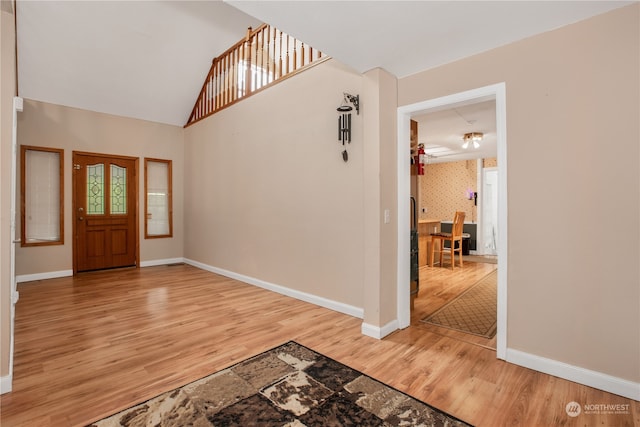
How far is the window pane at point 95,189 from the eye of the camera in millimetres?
5684

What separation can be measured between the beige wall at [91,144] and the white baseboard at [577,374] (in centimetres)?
645

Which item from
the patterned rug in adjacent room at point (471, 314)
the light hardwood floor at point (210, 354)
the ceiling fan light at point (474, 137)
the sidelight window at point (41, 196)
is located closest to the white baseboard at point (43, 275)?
the sidelight window at point (41, 196)

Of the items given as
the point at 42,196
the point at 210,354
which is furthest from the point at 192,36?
the point at 210,354

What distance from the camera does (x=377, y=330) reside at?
2855 mm

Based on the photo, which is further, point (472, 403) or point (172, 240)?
point (172, 240)

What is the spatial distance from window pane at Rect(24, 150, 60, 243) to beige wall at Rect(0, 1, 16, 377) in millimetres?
4070

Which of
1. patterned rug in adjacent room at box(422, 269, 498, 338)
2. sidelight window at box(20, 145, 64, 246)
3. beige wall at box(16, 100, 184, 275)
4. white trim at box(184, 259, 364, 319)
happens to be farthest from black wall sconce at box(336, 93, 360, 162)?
sidelight window at box(20, 145, 64, 246)

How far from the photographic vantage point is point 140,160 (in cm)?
621

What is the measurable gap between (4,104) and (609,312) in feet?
14.0

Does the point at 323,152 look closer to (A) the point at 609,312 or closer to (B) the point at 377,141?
(B) the point at 377,141

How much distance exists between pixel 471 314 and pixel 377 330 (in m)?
1.37

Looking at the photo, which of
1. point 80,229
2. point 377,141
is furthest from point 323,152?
point 80,229

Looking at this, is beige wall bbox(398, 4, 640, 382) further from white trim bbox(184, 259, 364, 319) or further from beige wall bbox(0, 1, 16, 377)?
beige wall bbox(0, 1, 16, 377)

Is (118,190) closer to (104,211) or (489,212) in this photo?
(104,211)
